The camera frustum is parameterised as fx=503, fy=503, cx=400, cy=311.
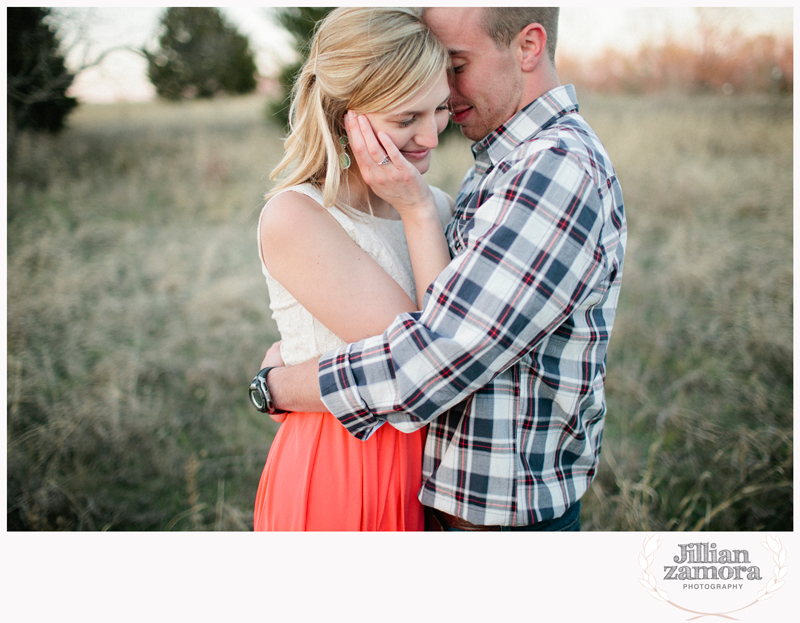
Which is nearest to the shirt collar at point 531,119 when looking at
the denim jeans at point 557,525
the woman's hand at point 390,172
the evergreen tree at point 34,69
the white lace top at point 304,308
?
the woman's hand at point 390,172

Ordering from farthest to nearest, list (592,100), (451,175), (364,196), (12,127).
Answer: (592,100) < (451,175) < (12,127) < (364,196)

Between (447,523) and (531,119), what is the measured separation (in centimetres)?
116

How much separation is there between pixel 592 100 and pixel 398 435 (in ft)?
22.0

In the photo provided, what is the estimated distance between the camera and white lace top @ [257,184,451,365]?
55.7 inches

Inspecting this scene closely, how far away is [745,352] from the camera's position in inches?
154

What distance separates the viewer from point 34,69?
459 centimetres

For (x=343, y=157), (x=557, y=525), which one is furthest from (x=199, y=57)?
(x=557, y=525)

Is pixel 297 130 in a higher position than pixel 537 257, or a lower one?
higher

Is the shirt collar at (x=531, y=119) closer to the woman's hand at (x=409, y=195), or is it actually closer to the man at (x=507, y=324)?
the man at (x=507, y=324)

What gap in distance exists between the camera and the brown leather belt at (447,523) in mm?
1340

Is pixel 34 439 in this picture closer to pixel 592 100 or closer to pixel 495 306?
pixel 495 306

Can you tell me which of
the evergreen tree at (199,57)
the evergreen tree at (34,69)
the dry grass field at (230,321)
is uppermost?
the evergreen tree at (199,57)

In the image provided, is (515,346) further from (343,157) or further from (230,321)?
(230,321)
